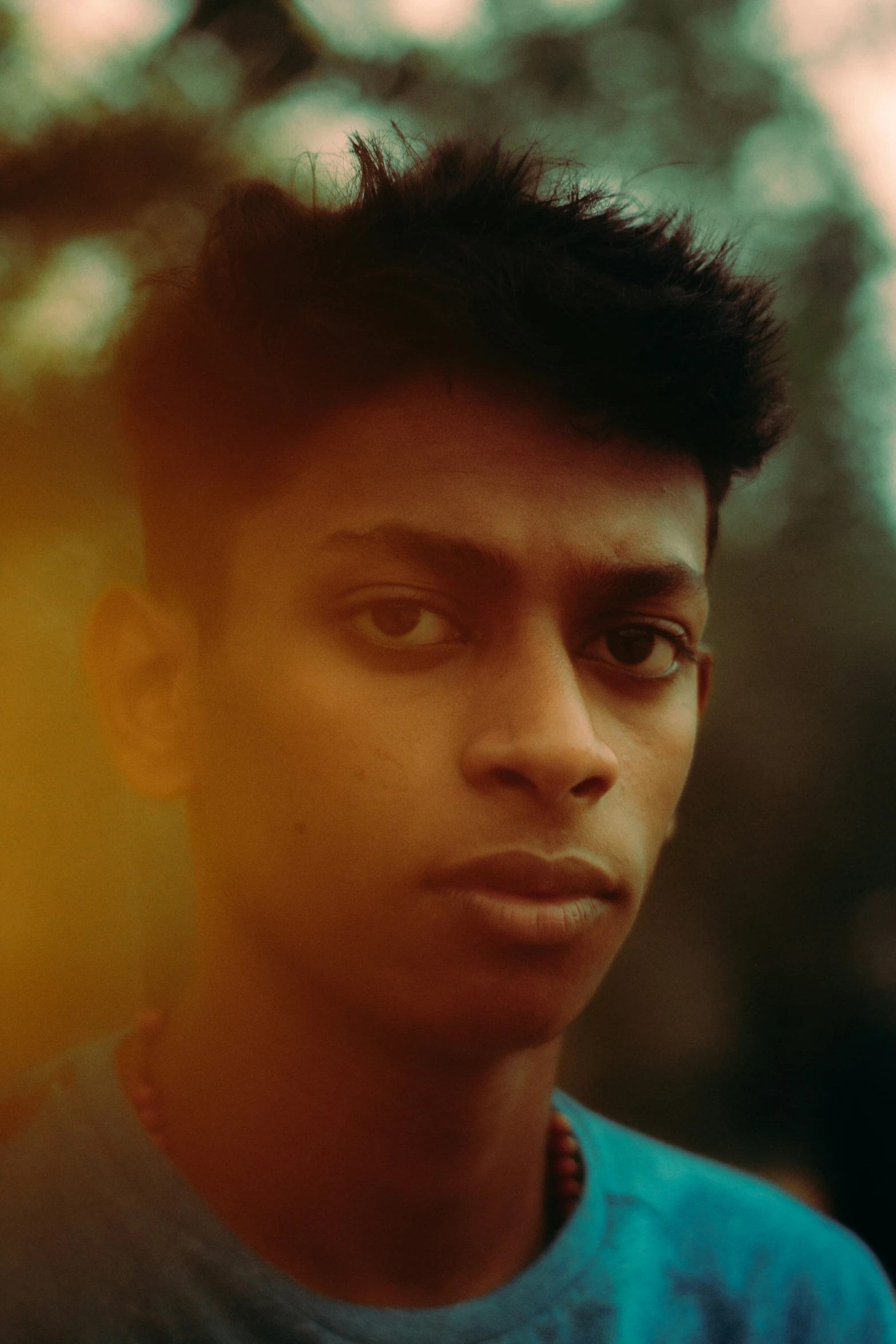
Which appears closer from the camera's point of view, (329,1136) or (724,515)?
(329,1136)

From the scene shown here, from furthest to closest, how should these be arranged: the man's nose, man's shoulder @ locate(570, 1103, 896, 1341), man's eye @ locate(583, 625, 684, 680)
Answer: man's shoulder @ locate(570, 1103, 896, 1341), man's eye @ locate(583, 625, 684, 680), the man's nose

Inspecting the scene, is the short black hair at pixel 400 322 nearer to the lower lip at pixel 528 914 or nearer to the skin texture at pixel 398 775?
the skin texture at pixel 398 775

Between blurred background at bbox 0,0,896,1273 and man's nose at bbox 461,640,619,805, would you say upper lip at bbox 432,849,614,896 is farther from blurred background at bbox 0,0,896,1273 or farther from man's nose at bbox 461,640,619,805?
blurred background at bbox 0,0,896,1273

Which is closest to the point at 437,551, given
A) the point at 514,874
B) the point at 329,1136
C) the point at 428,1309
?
the point at 514,874

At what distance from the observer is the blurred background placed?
2.34ft

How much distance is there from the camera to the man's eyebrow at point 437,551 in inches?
25.5

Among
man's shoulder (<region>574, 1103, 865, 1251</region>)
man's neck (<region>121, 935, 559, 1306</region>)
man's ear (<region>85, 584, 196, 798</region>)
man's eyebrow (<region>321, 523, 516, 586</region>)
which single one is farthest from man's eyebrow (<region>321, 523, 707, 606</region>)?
man's shoulder (<region>574, 1103, 865, 1251</region>)

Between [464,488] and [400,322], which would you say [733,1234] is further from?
[400,322]

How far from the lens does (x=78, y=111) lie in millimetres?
734

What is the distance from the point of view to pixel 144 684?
0.75 metres

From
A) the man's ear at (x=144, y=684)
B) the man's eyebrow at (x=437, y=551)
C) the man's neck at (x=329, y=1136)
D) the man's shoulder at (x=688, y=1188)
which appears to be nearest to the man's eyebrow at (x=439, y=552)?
the man's eyebrow at (x=437, y=551)

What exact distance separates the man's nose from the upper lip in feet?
0.14

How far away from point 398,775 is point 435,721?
0.05m

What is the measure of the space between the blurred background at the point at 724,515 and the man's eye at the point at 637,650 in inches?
9.7
